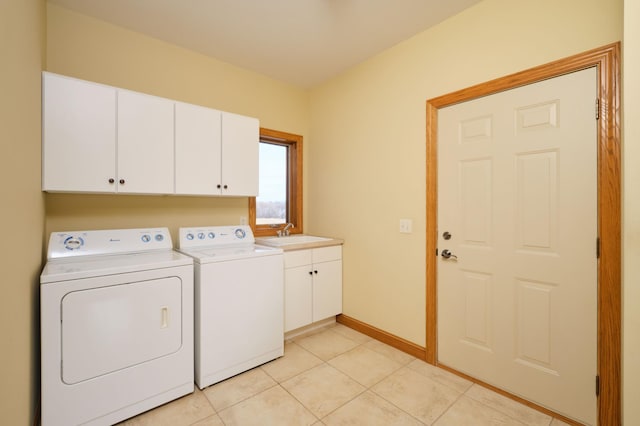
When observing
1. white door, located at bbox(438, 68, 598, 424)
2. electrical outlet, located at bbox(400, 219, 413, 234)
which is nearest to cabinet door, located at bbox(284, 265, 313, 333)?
electrical outlet, located at bbox(400, 219, 413, 234)

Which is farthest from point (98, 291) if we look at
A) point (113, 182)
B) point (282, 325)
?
point (282, 325)

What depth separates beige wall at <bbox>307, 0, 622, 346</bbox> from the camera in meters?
1.74

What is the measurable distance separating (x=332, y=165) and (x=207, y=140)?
4.49ft

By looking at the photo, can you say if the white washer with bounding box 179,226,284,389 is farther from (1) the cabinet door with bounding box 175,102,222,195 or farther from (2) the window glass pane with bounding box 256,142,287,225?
(2) the window glass pane with bounding box 256,142,287,225

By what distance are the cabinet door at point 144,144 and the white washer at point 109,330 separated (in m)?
0.46

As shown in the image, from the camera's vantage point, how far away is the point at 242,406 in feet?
5.99

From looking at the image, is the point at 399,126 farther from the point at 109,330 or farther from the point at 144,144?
the point at 109,330

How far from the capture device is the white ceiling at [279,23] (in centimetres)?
204

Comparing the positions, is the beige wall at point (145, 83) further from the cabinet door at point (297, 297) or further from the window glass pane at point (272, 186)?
the cabinet door at point (297, 297)

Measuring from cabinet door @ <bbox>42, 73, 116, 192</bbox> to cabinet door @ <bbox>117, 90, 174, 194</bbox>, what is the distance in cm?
6

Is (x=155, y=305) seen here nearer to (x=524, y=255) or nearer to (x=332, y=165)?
(x=332, y=165)

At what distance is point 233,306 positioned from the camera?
6.89ft

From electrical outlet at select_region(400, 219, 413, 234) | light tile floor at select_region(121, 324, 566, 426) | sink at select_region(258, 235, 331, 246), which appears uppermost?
electrical outlet at select_region(400, 219, 413, 234)

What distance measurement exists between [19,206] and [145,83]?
155 cm
